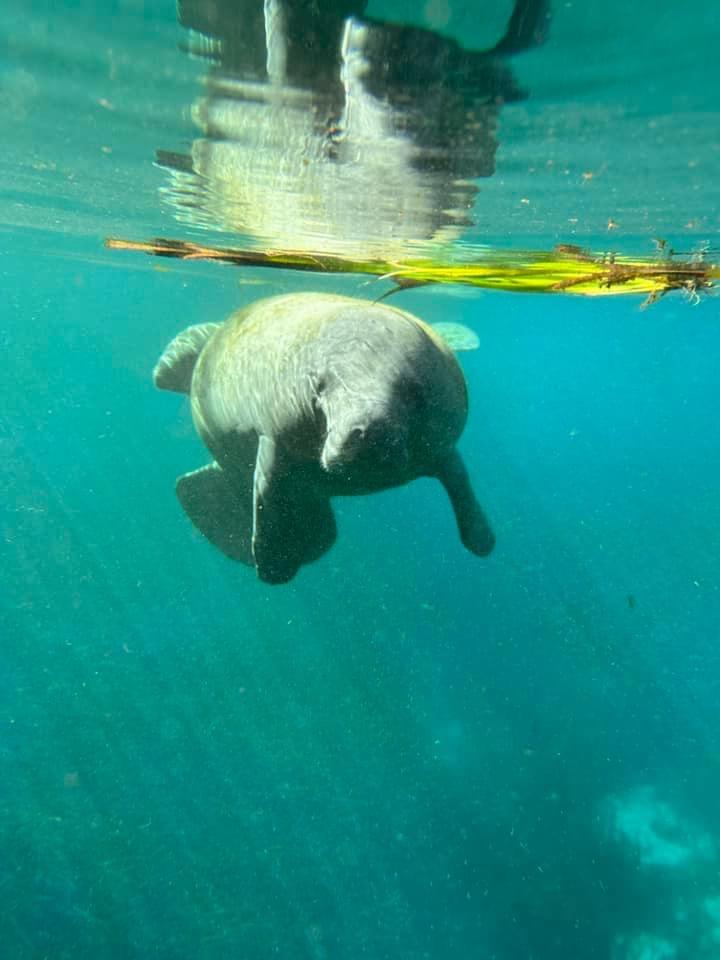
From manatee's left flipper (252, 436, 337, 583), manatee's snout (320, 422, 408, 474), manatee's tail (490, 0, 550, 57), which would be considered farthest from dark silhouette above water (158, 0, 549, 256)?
manatee's left flipper (252, 436, 337, 583)

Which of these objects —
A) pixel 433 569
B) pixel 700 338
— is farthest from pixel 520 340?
pixel 433 569

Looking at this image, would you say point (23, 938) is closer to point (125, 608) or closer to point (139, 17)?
point (125, 608)

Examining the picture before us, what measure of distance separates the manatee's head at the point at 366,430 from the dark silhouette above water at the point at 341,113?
8.09ft

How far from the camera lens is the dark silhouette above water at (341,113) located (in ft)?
15.3

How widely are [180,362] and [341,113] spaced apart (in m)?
3.77

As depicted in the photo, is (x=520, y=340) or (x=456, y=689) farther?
(x=520, y=340)

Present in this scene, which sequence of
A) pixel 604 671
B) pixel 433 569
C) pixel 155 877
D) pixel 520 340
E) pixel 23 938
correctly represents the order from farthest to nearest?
pixel 520 340 → pixel 433 569 → pixel 604 671 → pixel 155 877 → pixel 23 938

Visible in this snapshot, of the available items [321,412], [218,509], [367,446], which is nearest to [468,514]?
[321,412]

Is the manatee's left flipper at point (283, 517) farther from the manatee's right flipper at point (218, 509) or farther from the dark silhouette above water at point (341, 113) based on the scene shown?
the dark silhouette above water at point (341, 113)

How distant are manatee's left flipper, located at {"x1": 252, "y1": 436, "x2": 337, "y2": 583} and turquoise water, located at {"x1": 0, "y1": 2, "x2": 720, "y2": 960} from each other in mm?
3433

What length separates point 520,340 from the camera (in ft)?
168

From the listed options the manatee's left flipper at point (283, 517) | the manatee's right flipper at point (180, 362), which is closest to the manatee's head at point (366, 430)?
the manatee's left flipper at point (283, 517)

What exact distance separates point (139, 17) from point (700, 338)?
44.0 metres

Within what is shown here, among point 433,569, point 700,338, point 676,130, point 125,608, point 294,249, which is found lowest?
point 125,608
